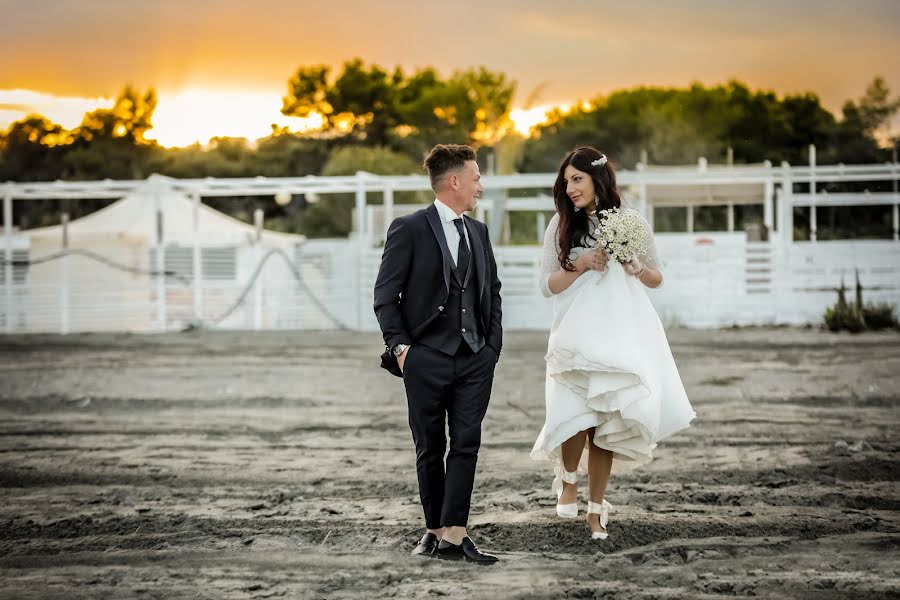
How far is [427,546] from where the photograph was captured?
531 centimetres

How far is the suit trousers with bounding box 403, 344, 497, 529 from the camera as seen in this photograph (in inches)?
199

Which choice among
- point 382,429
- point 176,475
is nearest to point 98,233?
point 382,429

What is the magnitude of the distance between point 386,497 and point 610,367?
2.05 m

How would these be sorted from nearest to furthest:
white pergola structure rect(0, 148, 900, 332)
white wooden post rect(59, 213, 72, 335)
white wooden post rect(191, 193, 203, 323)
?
white pergola structure rect(0, 148, 900, 332) → white wooden post rect(191, 193, 203, 323) → white wooden post rect(59, 213, 72, 335)

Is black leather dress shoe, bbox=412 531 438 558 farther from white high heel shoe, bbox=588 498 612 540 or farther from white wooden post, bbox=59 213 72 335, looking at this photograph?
white wooden post, bbox=59 213 72 335

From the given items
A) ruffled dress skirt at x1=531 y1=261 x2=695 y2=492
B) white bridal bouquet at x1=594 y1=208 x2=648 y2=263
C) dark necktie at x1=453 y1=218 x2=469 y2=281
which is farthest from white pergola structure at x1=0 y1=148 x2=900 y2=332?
dark necktie at x1=453 y1=218 x2=469 y2=281

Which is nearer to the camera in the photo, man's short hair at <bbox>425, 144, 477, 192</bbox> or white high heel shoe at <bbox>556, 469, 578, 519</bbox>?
man's short hair at <bbox>425, 144, 477, 192</bbox>

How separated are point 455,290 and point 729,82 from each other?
49.5 m

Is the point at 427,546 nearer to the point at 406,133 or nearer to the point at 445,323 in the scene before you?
the point at 445,323

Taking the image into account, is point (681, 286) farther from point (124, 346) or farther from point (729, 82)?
point (729, 82)

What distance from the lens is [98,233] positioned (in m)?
25.3

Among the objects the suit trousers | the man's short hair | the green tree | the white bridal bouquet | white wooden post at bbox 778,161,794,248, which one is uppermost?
the green tree

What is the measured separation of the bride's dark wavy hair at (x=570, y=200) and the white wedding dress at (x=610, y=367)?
0.06 m

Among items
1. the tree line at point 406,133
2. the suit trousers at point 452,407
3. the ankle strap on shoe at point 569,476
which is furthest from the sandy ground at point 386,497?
the tree line at point 406,133
